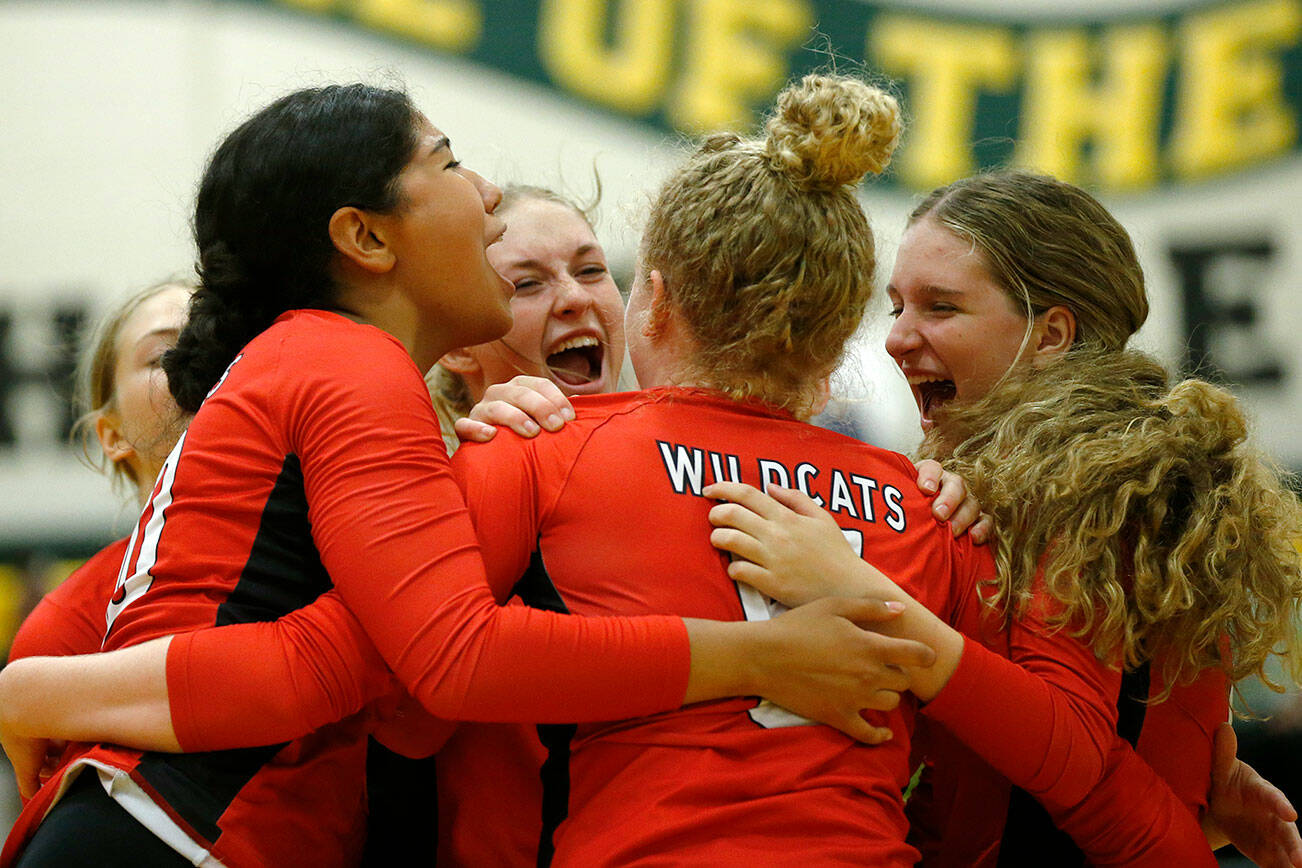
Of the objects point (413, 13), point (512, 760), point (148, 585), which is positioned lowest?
point (512, 760)

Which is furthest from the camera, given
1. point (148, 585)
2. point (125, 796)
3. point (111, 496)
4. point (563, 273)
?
point (111, 496)

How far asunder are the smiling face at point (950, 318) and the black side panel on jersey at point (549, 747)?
1.16 meters

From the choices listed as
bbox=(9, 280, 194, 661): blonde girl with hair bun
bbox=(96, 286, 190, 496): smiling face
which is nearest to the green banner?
bbox=(9, 280, 194, 661): blonde girl with hair bun

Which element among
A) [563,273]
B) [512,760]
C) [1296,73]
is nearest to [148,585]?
[512,760]

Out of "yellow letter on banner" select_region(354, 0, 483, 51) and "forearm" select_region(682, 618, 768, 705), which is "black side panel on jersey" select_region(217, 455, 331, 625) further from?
"yellow letter on banner" select_region(354, 0, 483, 51)

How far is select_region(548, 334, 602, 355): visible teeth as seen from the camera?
10.3 feet

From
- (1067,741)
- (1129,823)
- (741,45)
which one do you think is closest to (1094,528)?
(1067,741)

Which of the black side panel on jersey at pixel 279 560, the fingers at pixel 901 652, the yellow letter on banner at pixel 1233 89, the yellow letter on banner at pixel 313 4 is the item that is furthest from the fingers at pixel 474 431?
the yellow letter on banner at pixel 1233 89

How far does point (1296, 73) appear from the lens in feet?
22.8

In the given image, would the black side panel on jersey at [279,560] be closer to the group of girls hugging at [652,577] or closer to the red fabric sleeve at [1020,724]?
the group of girls hugging at [652,577]

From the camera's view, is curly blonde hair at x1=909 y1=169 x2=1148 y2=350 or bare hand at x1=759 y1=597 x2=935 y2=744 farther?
curly blonde hair at x1=909 y1=169 x2=1148 y2=350

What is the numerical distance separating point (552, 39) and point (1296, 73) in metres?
4.06

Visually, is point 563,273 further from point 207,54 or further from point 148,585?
point 207,54

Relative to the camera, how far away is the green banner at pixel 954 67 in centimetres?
698
